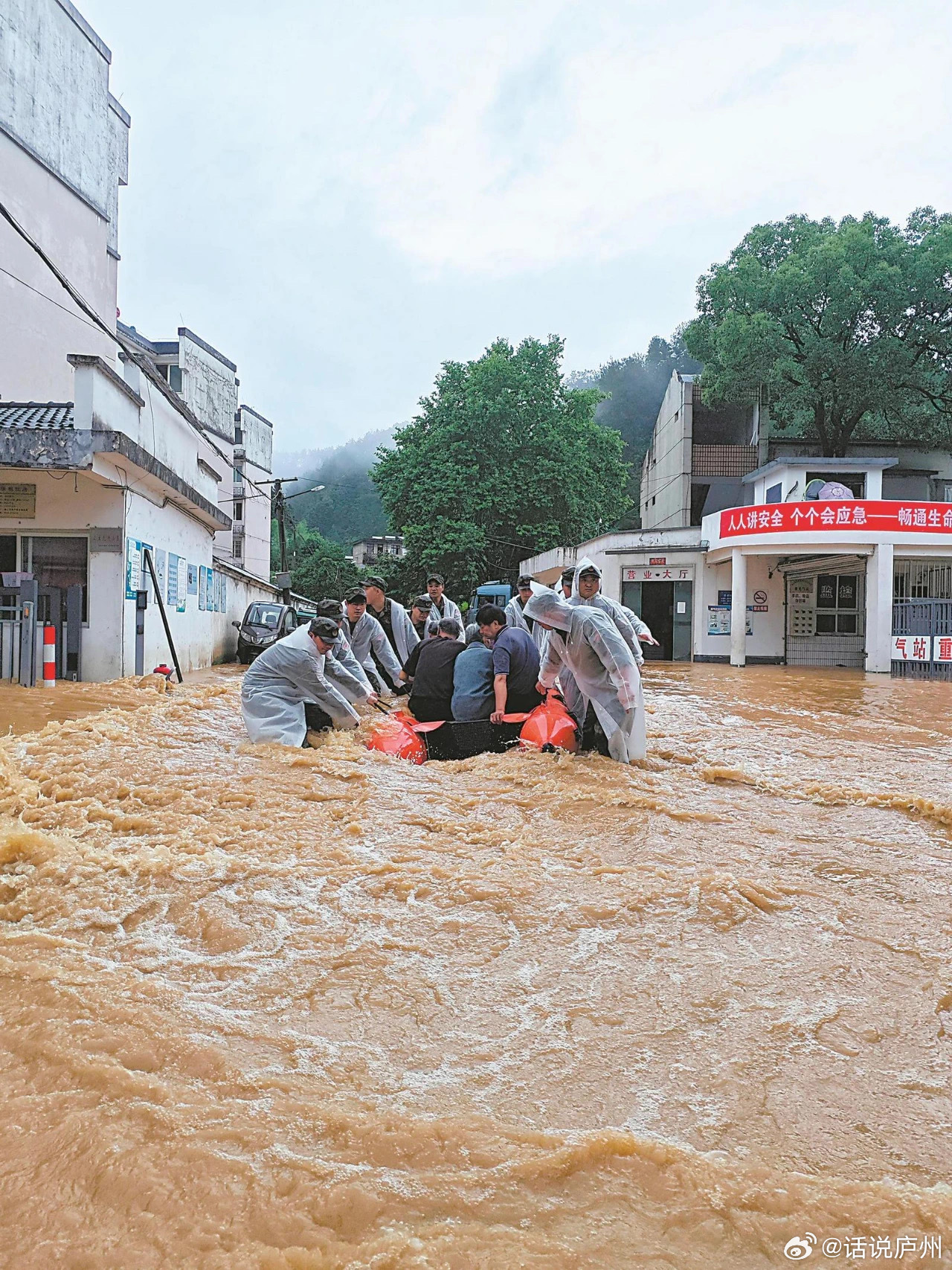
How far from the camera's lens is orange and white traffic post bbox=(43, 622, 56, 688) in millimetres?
10906

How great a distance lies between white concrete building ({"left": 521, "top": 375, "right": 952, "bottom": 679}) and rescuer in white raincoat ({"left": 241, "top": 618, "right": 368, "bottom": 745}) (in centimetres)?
1546

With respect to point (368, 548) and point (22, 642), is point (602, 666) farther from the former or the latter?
point (368, 548)

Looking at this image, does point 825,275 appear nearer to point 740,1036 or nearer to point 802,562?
point 802,562

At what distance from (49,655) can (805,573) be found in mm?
18653

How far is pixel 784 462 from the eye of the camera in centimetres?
2291

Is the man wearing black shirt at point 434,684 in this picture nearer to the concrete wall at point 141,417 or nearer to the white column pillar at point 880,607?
the concrete wall at point 141,417

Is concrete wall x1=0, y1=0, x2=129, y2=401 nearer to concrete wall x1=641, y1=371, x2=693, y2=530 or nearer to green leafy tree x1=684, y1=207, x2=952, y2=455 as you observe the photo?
concrete wall x1=641, y1=371, x2=693, y2=530

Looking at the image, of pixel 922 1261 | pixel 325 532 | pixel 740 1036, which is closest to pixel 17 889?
pixel 740 1036

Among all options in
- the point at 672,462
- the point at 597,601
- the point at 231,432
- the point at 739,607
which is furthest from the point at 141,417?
the point at 231,432

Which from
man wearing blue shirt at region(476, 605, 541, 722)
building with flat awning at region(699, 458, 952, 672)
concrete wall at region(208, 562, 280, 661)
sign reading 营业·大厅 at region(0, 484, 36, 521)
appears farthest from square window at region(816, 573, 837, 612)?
sign reading 营业·大厅 at region(0, 484, 36, 521)

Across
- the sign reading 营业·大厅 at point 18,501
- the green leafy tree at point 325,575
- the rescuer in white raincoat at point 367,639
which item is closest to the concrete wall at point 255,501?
the green leafy tree at point 325,575

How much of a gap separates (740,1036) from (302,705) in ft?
17.3

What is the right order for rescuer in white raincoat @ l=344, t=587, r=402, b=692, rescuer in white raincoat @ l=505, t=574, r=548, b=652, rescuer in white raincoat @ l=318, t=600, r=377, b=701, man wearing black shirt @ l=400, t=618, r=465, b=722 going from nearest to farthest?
man wearing black shirt @ l=400, t=618, r=465, b=722 < rescuer in white raincoat @ l=318, t=600, r=377, b=701 < rescuer in white raincoat @ l=505, t=574, r=548, b=652 < rescuer in white raincoat @ l=344, t=587, r=402, b=692

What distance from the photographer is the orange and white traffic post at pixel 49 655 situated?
10906mm
